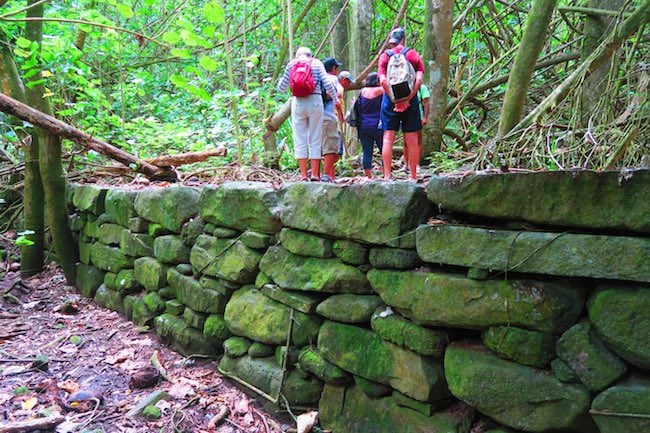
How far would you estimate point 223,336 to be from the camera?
3.97 m

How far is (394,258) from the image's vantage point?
8.93ft

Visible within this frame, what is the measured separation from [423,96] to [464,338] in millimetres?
3210

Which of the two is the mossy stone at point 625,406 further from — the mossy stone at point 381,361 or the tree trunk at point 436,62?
the tree trunk at point 436,62

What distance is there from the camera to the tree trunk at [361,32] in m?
6.98

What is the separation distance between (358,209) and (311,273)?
609 mm

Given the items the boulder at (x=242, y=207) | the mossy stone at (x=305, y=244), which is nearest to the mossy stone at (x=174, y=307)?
the boulder at (x=242, y=207)

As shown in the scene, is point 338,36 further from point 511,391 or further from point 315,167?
point 511,391

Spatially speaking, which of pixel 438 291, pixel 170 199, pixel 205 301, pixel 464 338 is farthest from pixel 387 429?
pixel 170 199

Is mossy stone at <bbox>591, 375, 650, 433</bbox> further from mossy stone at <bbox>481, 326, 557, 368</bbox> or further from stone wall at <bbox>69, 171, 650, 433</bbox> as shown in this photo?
mossy stone at <bbox>481, 326, 557, 368</bbox>

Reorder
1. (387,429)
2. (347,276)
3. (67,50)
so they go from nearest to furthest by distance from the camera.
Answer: (387,429) → (347,276) → (67,50)

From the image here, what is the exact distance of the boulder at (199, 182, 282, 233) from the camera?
3.59 m

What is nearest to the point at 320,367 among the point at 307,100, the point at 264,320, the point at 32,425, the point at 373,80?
the point at 264,320

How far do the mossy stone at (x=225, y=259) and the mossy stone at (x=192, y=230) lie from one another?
0.29ft

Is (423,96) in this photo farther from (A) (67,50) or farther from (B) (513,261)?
(A) (67,50)
